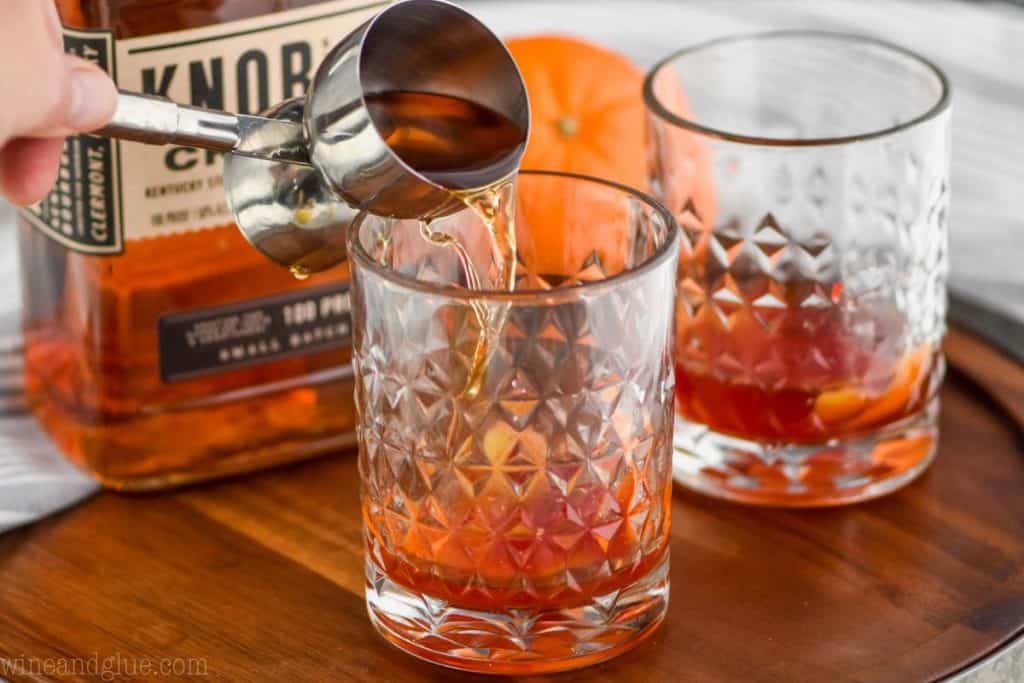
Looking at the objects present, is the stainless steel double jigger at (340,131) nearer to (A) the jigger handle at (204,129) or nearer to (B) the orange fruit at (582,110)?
(A) the jigger handle at (204,129)

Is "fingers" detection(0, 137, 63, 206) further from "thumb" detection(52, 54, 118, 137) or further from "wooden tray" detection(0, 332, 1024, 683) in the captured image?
"wooden tray" detection(0, 332, 1024, 683)

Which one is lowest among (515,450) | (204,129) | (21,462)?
(21,462)

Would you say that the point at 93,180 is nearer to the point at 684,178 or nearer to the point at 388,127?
the point at 388,127

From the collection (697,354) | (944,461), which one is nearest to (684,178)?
(697,354)

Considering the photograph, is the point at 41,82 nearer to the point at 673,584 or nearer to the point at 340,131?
the point at 340,131

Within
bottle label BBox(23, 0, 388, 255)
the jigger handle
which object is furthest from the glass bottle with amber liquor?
the jigger handle

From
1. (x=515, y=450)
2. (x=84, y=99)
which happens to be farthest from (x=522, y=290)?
(x=84, y=99)

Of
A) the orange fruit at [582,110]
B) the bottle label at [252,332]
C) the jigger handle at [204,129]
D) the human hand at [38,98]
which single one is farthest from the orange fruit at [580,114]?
the human hand at [38,98]
